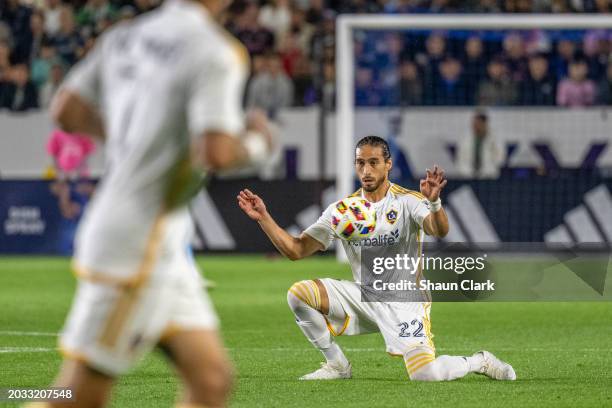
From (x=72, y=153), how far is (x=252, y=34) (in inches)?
151

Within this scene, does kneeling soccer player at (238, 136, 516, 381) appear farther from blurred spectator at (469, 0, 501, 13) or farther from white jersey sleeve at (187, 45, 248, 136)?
blurred spectator at (469, 0, 501, 13)

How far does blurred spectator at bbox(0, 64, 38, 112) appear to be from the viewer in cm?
2223

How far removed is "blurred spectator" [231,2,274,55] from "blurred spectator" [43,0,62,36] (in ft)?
10.2

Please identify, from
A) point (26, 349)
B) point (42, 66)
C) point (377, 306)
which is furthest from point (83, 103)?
point (42, 66)

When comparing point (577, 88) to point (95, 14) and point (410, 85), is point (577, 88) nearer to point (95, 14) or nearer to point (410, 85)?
point (410, 85)

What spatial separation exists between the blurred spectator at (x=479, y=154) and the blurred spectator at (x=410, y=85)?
951 mm

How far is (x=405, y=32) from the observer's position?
66.4ft

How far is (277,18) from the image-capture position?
77.8 ft

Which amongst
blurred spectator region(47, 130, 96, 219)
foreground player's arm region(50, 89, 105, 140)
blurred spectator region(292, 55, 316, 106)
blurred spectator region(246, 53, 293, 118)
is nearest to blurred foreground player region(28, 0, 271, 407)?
foreground player's arm region(50, 89, 105, 140)

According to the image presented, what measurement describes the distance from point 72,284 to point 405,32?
6300mm

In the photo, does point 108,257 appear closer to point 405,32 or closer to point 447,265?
point 447,265

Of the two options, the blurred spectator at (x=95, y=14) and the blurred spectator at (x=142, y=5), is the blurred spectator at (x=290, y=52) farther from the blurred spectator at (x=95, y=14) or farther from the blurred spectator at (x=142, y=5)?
the blurred spectator at (x=95, y=14)

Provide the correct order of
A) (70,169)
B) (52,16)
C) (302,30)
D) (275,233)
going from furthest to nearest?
1. (52,16)
2. (302,30)
3. (70,169)
4. (275,233)

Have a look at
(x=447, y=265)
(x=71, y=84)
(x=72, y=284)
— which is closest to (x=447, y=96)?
(x=72, y=284)
